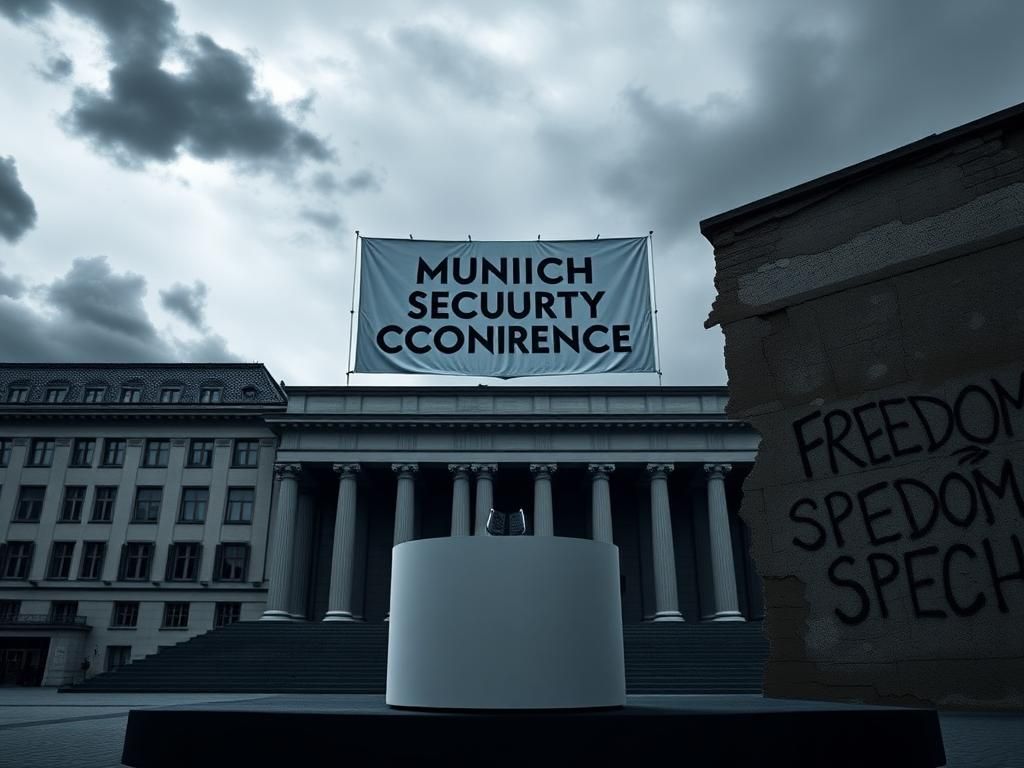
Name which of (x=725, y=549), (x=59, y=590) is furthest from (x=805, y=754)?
(x=59, y=590)

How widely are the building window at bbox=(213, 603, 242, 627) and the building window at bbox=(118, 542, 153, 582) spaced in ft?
15.6

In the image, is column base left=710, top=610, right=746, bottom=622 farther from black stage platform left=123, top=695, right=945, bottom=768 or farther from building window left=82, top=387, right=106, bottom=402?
building window left=82, top=387, right=106, bottom=402

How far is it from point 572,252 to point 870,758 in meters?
14.3

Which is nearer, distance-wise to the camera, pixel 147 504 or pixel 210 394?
pixel 147 504

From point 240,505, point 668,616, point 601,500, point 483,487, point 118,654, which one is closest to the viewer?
point 668,616

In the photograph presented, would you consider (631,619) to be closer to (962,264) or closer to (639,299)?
(639,299)

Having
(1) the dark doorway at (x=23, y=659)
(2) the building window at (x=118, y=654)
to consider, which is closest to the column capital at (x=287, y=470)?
(2) the building window at (x=118, y=654)

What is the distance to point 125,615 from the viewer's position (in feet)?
133

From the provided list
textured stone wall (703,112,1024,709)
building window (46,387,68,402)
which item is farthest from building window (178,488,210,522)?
textured stone wall (703,112,1024,709)

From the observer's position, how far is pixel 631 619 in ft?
133

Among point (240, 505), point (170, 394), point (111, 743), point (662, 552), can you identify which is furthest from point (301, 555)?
point (111, 743)

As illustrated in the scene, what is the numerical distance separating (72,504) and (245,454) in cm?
1055

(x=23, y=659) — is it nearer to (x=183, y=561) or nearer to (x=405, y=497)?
(x=183, y=561)

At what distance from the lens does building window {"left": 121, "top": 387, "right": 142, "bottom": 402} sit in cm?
4562
